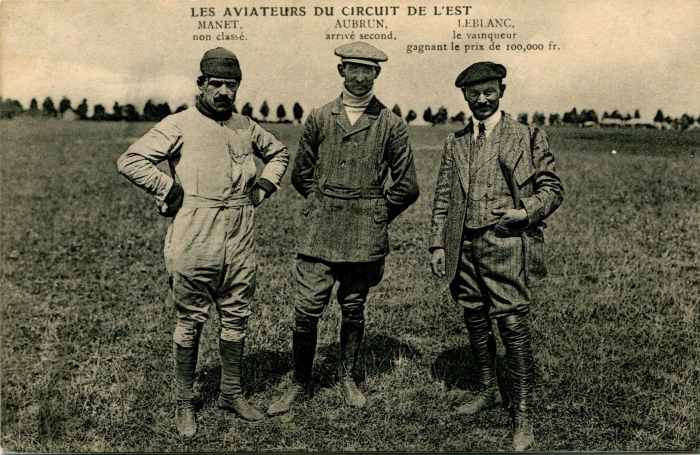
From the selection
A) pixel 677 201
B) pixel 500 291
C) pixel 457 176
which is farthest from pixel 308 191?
pixel 677 201

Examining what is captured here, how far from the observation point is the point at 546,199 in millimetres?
3891

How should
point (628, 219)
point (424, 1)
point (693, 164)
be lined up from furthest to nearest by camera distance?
point (693, 164) < point (628, 219) < point (424, 1)

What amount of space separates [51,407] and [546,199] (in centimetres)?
373

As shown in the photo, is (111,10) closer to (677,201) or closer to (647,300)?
(647,300)

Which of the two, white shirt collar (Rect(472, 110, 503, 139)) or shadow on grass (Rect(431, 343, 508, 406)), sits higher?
white shirt collar (Rect(472, 110, 503, 139))

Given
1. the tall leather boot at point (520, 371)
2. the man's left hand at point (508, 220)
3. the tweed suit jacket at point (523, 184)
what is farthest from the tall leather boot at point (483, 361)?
the man's left hand at point (508, 220)

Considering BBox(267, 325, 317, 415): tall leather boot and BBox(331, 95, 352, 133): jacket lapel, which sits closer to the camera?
BBox(331, 95, 352, 133): jacket lapel

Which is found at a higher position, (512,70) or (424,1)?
(424,1)

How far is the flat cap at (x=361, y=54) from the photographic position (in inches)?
158

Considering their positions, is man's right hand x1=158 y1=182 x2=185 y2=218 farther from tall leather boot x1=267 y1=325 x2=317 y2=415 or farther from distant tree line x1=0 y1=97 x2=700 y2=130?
distant tree line x1=0 y1=97 x2=700 y2=130

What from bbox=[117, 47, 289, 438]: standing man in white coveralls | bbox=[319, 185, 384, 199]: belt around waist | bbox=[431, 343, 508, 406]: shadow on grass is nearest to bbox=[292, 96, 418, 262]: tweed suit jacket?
bbox=[319, 185, 384, 199]: belt around waist

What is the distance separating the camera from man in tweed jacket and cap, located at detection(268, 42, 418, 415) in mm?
4156

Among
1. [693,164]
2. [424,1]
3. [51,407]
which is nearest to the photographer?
[51,407]

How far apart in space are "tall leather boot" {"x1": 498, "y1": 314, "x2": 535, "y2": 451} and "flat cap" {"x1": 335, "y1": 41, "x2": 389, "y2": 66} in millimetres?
1874
